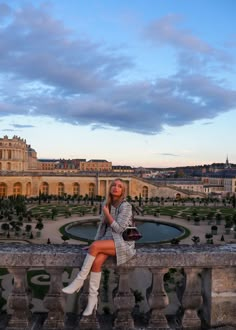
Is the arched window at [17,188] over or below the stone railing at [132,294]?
below

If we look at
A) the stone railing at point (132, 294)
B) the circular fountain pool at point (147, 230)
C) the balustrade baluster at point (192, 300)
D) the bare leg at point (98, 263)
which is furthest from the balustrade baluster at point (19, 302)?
the circular fountain pool at point (147, 230)

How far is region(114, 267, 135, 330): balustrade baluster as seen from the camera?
3799mm

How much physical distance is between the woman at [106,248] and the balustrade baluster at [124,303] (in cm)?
20

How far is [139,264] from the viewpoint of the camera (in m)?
3.82

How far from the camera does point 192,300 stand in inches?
154

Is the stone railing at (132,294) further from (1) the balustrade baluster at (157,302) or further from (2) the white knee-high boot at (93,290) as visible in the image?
(2) the white knee-high boot at (93,290)

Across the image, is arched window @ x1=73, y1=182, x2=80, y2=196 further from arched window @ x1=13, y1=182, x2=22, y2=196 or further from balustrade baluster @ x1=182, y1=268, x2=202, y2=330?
balustrade baluster @ x1=182, y1=268, x2=202, y2=330

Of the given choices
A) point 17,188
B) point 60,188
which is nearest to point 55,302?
point 17,188

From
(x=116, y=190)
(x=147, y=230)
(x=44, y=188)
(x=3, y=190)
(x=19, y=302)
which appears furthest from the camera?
(x=44, y=188)

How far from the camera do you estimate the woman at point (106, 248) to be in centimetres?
367

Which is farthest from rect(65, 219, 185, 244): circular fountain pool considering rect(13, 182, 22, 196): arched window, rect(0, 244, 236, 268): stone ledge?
rect(13, 182, 22, 196): arched window

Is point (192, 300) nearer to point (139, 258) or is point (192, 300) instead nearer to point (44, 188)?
point (139, 258)

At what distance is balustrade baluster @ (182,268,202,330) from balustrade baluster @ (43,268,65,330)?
142cm

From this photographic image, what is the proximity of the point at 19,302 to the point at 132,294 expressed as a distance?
1267mm
